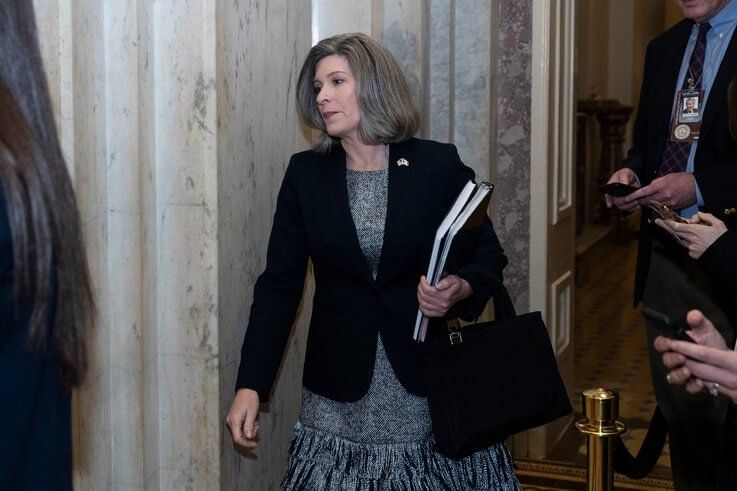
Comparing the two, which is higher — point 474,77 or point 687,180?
point 474,77

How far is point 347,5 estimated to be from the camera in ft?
13.7

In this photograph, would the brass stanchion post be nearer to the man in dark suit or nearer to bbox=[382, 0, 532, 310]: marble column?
the man in dark suit

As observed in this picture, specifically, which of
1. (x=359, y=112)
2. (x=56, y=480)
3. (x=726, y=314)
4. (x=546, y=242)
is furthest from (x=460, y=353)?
(x=546, y=242)

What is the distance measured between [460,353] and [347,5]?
1.84 metres

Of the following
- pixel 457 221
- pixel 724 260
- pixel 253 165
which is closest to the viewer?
pixel 457 221

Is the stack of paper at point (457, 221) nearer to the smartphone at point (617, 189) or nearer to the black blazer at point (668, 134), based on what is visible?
the smartphone at point (617, 189)

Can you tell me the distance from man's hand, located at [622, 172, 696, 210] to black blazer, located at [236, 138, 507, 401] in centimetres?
81

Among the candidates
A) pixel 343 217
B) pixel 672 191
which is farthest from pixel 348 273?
pixel 672 191

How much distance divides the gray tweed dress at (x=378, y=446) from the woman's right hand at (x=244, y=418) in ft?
0.65

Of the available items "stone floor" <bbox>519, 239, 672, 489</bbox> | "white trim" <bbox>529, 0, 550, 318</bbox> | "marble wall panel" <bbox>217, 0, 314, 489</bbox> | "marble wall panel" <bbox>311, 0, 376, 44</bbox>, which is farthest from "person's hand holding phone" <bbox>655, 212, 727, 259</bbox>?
"stone floor" <bbox>519, 239, 672, 489</bbox>

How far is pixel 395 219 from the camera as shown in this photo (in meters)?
2.99

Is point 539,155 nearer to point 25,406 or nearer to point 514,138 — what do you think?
point 514,138

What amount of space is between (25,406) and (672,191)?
272cm

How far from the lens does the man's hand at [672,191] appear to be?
3.66 metres
